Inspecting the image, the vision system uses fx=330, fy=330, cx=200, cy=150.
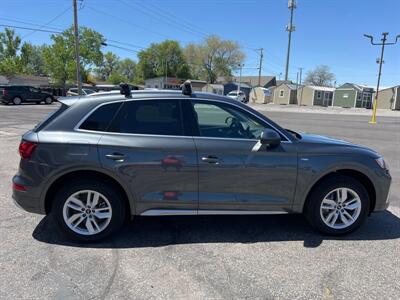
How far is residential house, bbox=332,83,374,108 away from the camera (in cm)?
5762

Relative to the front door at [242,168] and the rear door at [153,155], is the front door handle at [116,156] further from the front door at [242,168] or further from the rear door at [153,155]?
the front door at [242,168]

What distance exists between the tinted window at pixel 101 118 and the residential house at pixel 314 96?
6284 cm

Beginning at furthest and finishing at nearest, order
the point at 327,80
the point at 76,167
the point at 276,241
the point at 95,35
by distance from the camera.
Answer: the point at 327,80
the point at 95,35
the point at 276,241
the point at 76,167

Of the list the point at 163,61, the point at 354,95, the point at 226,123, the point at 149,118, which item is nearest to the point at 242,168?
the point at 226,123

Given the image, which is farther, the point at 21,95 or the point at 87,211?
the point at 21,95

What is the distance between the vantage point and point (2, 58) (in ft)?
202

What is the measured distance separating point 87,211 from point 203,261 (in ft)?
4.60

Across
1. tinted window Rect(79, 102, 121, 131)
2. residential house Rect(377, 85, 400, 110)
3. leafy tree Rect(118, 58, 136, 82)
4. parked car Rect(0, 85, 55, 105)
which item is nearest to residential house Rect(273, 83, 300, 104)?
residential house Rect(377, 85, 400, 110)

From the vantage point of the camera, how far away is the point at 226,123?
4.02m

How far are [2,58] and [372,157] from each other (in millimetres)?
71741

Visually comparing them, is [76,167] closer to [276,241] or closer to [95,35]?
[276,241]

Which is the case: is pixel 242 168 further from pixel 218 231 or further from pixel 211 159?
pixel 218 231

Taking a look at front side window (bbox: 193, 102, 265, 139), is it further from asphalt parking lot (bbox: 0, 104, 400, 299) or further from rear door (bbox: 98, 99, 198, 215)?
asphalt parking lot (bbox: 0, 104, 400, 299)

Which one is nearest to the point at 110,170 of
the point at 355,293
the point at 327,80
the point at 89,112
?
the point at 89,112
